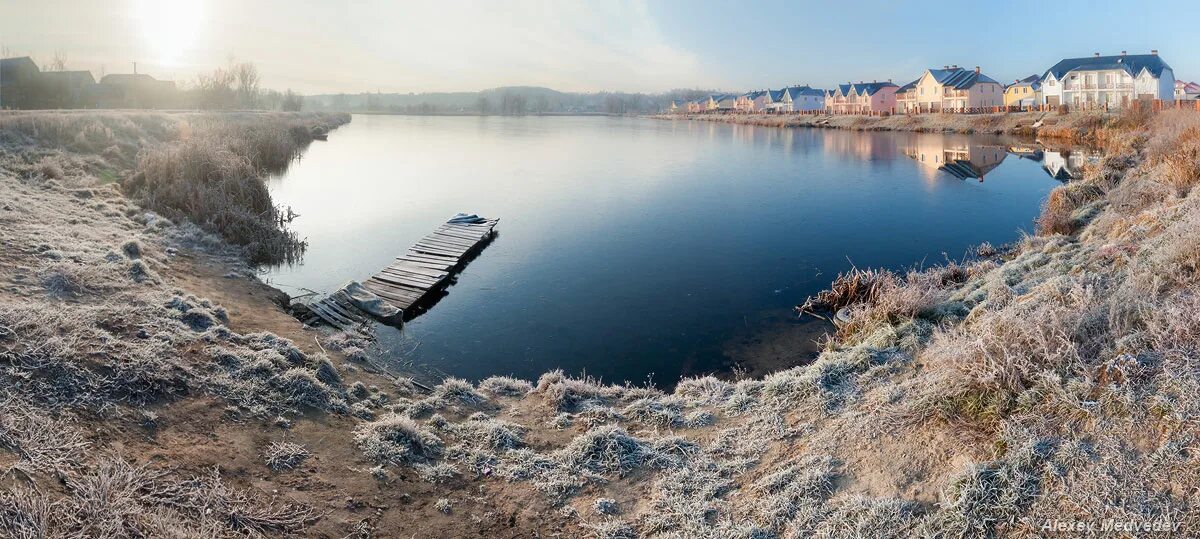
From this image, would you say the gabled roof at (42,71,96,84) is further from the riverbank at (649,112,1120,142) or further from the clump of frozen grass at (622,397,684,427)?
the riverbank at (649,112,1120,142)

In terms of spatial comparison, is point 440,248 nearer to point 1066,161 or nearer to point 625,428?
point 625,428

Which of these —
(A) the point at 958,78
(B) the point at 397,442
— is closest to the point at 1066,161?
(B) the point at 397,442

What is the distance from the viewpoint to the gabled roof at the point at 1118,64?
68.2 meters

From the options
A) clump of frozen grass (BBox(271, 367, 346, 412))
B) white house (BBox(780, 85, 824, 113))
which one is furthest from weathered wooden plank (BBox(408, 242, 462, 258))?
white house (BBox(780, 85, 824, 113))

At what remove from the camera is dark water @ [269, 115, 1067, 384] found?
40.9 feet

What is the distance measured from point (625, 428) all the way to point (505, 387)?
248 cm

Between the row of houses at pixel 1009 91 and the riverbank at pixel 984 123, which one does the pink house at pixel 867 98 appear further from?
the riverbank at pixel 984 123

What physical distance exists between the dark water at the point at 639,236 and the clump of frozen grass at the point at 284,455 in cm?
422

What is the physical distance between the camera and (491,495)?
656 centimetres

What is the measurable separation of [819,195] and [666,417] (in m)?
23.9

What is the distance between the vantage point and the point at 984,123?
6656 cm

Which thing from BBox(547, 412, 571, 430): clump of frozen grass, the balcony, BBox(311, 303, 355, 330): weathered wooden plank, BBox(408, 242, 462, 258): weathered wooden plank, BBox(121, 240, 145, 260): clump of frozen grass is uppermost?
the balcony

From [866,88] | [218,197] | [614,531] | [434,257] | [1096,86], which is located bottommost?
[614,531]

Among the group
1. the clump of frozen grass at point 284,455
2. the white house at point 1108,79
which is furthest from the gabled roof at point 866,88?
the clump of frozen grass at point 284,455
